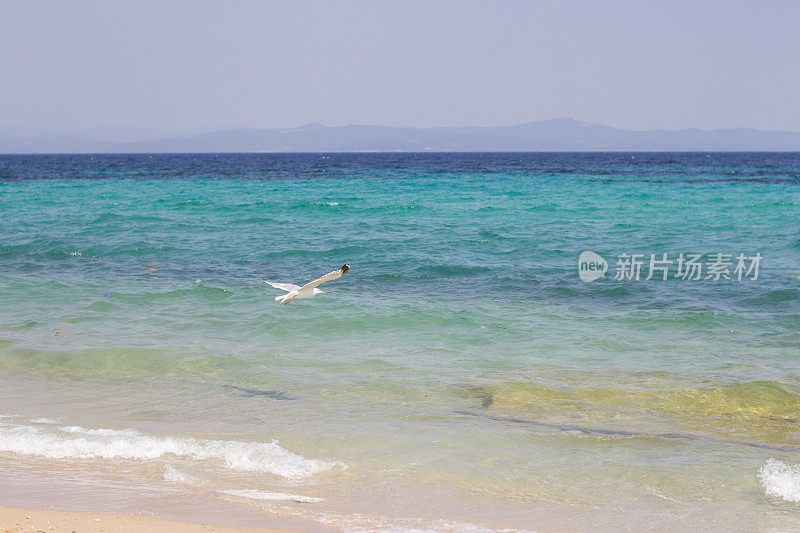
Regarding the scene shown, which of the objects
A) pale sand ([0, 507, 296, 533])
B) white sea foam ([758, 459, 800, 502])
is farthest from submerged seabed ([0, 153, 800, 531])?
pale sand ([0, 507, 296, 533])

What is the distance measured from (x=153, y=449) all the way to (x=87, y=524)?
5.28 ft

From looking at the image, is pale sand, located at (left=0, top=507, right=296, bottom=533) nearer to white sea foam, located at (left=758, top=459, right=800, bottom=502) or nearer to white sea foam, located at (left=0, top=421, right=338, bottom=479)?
white sea foam, located at (left=0, top=421, right=338, bottom=479)

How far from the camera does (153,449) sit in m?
6.62

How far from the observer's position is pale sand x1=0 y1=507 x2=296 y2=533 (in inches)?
195

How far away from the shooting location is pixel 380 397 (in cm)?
840

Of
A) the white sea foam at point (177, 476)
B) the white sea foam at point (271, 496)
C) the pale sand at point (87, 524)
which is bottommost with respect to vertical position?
the white sea foam at point (177, 476)

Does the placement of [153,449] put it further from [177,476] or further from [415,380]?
[415,380]

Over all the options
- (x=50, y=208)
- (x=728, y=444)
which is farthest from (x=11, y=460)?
(x=50, y=208)

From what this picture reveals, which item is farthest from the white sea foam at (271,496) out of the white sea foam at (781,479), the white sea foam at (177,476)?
the white sea foam at (781,479)

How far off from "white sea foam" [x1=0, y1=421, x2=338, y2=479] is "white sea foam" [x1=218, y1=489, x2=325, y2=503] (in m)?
0.38

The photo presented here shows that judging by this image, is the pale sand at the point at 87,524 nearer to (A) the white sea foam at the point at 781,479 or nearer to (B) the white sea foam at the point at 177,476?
(B) the white sea foam at the point at 177,476

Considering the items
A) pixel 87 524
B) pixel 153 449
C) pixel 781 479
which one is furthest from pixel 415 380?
pixel 87 524

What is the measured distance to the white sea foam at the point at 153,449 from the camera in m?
6.38

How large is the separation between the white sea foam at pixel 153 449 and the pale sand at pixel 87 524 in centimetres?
116
